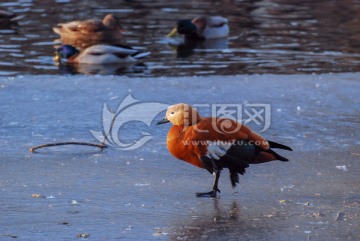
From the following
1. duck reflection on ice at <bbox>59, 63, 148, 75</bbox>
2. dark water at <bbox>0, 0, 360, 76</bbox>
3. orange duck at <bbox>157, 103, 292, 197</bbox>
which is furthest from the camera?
duck reflection on ice at <bbox>59, 63, 148, 75</bbox>

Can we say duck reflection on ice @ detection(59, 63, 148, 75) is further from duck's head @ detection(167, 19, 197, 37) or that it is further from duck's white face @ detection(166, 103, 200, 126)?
duck's white face @ detection(166, 103, 200, 126)

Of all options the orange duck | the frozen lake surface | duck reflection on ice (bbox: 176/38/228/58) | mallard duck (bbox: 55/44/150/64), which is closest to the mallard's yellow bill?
duck reflection on ice (bbox: 176/38/228/58)

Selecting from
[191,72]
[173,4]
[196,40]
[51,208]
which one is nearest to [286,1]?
[173,4]

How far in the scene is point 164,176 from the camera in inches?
249

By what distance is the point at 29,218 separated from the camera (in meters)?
5.30

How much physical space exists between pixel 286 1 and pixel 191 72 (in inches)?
358

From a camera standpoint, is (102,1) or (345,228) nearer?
(345,228)

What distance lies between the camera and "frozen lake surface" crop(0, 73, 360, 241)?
17.0ft

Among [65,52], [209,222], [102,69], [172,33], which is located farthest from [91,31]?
[209,222]

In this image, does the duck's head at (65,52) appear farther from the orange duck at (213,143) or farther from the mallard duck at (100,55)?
the orange duck at (213,143)

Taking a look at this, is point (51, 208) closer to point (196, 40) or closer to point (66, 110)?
point (66, 110)

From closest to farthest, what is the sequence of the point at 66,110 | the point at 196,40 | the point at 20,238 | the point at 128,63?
1. the point at 20,238
2. the point at 66,110
3. the point at 128,63
4. the point at 196,40

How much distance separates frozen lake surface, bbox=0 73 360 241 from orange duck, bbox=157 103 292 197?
0.27 m

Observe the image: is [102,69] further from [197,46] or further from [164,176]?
[164,176]
